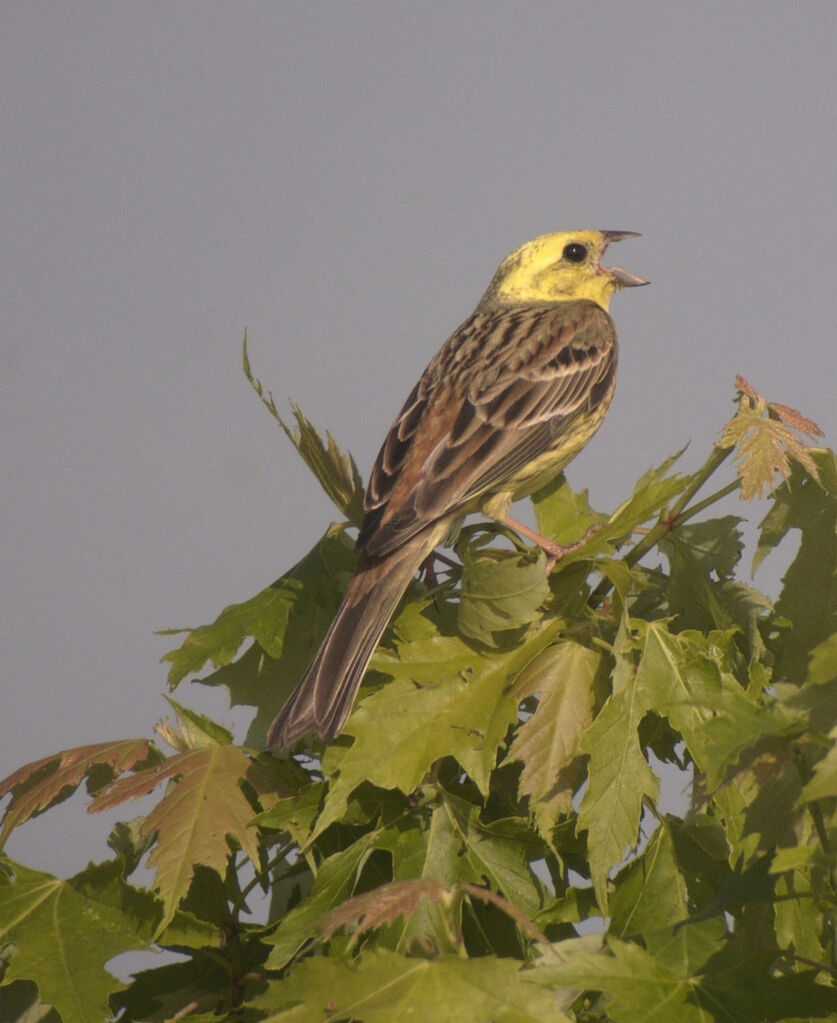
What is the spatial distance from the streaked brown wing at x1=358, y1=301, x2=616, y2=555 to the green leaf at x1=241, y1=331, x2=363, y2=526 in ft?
0.39

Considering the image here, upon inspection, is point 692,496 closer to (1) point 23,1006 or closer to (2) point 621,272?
(1) point 23,1006

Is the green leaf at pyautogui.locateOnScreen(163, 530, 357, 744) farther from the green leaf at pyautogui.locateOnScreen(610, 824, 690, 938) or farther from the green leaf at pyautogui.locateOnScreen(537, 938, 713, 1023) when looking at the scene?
the green leaf at pyautogui.locateOnScreen(537, 938, 713, 1023)

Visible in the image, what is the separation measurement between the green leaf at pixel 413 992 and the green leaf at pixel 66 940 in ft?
2.72

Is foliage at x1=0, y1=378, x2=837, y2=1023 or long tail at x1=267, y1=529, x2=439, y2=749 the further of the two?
long tail at x1=267, y1=529, x2=439, y2=749

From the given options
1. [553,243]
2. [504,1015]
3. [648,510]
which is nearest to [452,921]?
[504,1015]

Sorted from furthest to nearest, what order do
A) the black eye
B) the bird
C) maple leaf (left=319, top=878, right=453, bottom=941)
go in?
the black eye → the bird → maple leaf (left=319, top=878, right=453, bottom=941)

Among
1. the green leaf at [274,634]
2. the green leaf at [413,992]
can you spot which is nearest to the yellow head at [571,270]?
the green leaf at [274,634]

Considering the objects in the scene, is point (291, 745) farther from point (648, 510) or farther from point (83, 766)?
point (648, 510)

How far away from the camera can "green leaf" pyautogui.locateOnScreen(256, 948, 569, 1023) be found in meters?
2.22

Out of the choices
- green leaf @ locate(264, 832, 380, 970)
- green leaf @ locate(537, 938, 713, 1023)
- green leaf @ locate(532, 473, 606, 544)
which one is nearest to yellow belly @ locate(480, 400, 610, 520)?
green leaf @ locate(532, 473, 606, 544)

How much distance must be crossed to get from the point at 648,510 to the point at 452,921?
46.9 inches

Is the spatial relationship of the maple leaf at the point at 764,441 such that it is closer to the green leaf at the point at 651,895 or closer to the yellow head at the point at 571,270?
the green leaf at the point at 651,895

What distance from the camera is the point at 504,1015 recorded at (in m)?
2.22

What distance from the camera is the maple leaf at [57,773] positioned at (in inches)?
127
